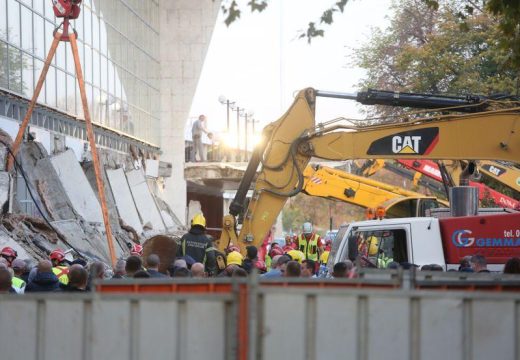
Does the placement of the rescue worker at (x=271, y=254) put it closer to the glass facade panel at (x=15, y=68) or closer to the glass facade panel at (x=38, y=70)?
the glass facade panel at (x=15, y=68)

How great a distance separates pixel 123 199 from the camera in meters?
33.9

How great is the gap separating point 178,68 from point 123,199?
16247mm

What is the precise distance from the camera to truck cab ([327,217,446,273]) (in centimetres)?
1585

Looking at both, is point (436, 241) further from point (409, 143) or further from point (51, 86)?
point (51, 86)

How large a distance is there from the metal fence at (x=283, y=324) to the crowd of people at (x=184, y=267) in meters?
1.68

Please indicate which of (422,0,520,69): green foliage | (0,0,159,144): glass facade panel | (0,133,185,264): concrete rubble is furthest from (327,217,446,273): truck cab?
(0,0,159,144): glass facade panel

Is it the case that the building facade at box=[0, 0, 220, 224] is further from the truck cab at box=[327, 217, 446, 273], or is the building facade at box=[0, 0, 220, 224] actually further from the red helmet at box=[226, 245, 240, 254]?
the truck cab at box=[327, 217, 446, 273]

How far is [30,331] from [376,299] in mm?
1984

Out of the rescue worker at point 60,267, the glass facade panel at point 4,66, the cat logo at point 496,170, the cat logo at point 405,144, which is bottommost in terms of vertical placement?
the rescue worker at point 60,267

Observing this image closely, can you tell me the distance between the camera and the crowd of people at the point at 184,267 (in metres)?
11.0

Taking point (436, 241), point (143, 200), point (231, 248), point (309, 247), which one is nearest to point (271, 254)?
point (309, 247)

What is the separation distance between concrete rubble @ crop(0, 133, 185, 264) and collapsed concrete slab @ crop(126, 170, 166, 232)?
58.8 inches

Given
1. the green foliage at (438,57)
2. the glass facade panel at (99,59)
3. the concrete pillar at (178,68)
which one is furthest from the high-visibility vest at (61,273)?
the concrete pillar at (178,68)

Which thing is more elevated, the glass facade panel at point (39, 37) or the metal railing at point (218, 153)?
the glass facade panel at point (39, 37)
